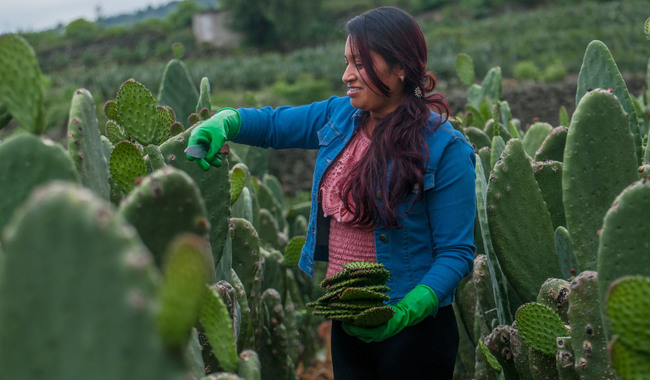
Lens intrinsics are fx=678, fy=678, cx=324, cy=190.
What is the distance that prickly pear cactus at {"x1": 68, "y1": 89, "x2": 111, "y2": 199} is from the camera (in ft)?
4.35

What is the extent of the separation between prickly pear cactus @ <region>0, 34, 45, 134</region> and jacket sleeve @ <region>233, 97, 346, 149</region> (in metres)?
0.84

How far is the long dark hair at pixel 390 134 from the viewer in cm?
164

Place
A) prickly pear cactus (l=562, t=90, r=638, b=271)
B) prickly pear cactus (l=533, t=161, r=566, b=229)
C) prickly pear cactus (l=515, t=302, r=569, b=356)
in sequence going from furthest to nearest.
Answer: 1. prickly pear cactus (l=533, t=161, r=566, b=229)
2. prickly pear cactus (l=515, t=302, r=569, b=356)
3. prickly pear cactus (l=562, t=90, r=638, b=271)

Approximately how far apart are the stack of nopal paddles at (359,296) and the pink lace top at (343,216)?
251mm

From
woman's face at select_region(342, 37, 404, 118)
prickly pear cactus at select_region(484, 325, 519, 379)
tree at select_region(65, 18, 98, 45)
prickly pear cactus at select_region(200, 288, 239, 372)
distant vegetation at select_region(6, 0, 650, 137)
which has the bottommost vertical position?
prickly pear cactus at select_region(484, 325, 519, 379)

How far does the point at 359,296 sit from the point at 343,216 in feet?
1.08

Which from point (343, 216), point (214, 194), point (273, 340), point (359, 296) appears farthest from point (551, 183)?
point (273, 340)

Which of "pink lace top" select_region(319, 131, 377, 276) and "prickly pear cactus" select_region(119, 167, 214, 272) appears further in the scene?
"pink lace top" select_region(319, 131, 377, 276)

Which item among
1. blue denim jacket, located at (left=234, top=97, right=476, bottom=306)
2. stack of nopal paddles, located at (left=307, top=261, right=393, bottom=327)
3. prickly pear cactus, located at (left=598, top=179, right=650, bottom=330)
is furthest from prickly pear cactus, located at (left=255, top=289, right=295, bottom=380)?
prickly pear cactus, located at (left=598, top=179, right=650, bottom=330)

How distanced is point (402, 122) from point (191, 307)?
1.09m

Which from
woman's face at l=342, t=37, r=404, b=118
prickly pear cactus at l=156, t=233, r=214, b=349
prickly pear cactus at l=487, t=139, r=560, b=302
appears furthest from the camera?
prickly pear cactus at l=487, t=139, r=560, b=302

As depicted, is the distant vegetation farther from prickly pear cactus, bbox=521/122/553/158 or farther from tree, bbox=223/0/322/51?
prickly pear cactus, bbox=521/122/553/158

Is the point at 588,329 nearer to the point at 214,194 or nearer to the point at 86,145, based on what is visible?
the point at 214,194

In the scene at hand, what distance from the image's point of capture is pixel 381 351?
1.75 m
